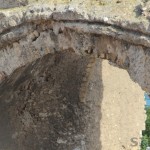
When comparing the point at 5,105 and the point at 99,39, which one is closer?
the point at 99,39

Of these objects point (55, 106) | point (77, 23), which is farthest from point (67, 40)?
point (55, 106)

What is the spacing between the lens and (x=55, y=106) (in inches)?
287

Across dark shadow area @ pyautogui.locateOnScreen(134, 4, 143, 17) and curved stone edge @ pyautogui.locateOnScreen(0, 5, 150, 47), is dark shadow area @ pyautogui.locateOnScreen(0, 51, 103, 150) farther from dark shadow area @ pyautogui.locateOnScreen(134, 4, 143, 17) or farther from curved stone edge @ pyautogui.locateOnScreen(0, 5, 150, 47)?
dark shadow area @ pyautogui.locateOnScreen(134, 4, 143, 17)

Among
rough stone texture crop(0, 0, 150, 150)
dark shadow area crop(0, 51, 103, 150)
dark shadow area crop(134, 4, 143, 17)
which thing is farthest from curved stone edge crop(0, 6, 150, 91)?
dark shadow area crop(0, 51, 103, 150)

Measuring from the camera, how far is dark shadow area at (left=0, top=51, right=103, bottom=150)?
663cm

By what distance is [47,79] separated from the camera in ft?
22.5

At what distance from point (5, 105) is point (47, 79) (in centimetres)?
74

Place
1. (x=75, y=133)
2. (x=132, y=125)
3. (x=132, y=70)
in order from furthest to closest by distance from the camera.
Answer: (x=132, y=125), (x=75, y=133), (x=132, y=70)

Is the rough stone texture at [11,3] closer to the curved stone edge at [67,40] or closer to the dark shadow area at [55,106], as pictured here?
the curved stone edge at [67,40]

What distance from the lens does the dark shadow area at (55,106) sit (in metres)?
6.63

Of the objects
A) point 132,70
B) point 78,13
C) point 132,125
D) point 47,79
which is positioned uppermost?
point 78,13

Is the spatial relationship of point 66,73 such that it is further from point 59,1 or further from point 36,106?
point 59,1

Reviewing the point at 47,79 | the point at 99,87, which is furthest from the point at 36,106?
the point at 99,87

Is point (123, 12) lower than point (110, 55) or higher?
higher
